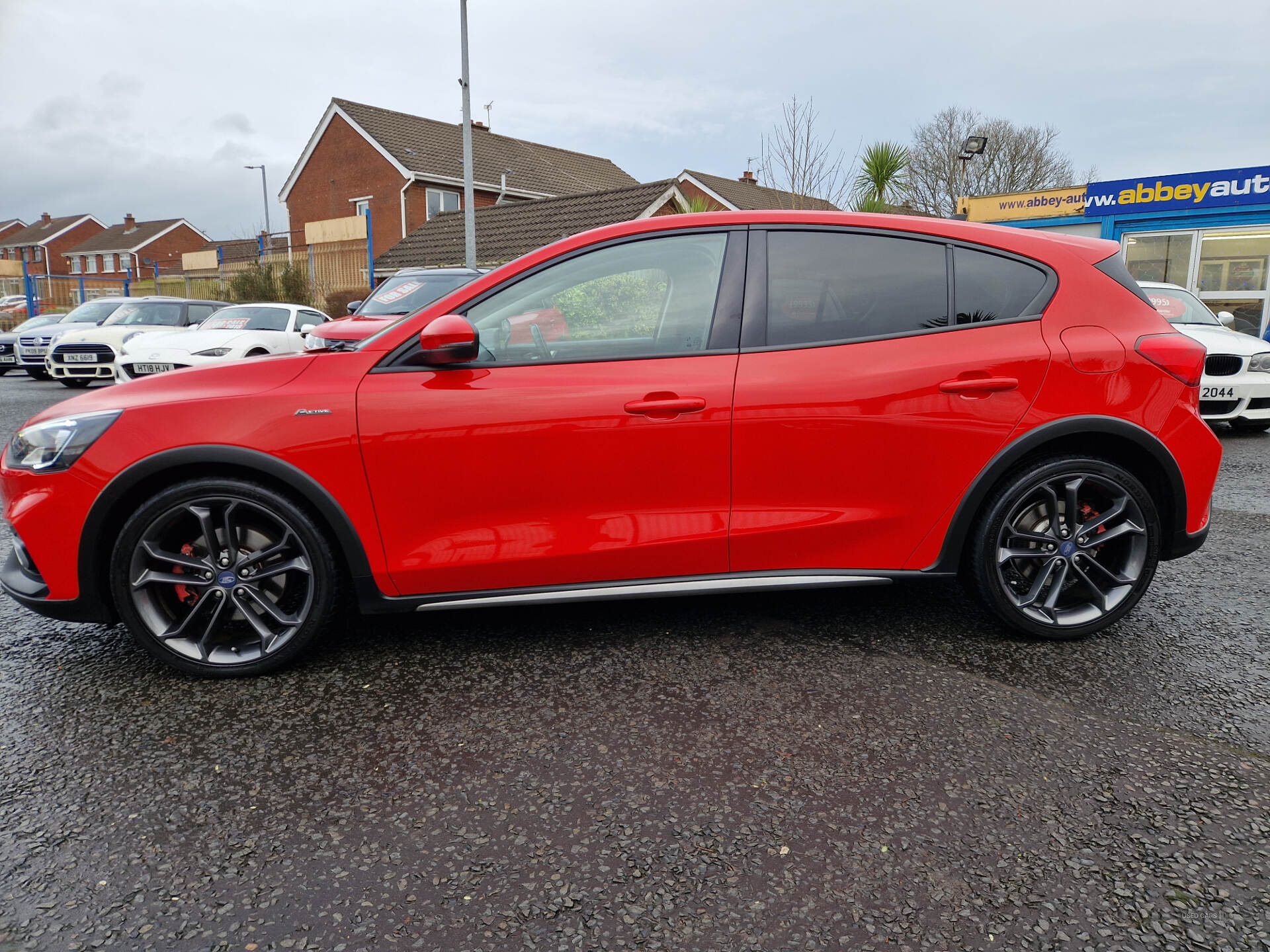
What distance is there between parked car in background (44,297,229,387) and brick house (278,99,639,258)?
18095 mm

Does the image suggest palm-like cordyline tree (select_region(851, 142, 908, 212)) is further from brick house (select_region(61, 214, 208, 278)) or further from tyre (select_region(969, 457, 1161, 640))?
brick house (select_region(61, 214, 208, 278))

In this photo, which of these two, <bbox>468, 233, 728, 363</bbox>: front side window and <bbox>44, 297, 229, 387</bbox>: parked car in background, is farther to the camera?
<bbox>44, 297, 229, 387</bbox>: parked car in background

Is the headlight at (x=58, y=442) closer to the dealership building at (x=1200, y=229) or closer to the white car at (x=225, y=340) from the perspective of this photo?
the white car at (x=225, y=340)

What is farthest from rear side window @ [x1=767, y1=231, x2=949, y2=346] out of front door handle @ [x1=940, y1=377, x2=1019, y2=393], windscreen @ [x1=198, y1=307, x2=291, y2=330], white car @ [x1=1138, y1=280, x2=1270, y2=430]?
windscreen @ [x1=198, y1=307, x2=291, y2=330]

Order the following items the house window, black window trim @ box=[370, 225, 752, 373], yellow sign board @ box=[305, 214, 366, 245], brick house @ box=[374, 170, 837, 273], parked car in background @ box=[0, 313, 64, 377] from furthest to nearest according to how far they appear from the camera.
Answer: the house window < yellow sign board @ box=[305, 214, 366, 245] < brick house @ box=[374, 170, 837, 273] < parked car in background @ box=[0, 313, 64, 377] < black window trim @ box=[370, 225, 752, 373]

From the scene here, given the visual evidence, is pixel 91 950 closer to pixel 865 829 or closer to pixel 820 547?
pixel 865 829

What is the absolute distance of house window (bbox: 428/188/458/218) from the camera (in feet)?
110

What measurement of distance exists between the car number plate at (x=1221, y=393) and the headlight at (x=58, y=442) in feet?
30.9

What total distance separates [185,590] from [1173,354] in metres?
3.75

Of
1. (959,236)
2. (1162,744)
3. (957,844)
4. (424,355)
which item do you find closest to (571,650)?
(424,355)

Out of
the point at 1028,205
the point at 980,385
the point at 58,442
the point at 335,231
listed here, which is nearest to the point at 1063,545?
the point at 980,385

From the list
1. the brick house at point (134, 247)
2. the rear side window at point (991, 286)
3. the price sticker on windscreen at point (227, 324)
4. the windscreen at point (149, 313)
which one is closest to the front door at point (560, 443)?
the rear side window at point (991, 286)

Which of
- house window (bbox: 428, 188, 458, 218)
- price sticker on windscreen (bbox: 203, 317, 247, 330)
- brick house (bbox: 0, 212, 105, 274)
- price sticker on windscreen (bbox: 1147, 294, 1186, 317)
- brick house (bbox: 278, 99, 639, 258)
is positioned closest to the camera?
price sticker on windscreen (bbox: 1147, 294, 1186, 317)

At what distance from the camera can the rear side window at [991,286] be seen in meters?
3.16
